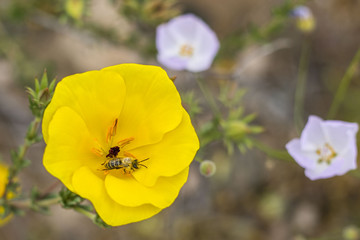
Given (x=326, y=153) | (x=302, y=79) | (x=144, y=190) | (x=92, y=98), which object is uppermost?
(x=92, y=98)

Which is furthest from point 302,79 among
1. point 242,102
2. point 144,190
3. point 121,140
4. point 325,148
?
point 144,190

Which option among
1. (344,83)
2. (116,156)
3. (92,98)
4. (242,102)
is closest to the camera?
(92,98)

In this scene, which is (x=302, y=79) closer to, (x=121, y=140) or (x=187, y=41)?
(x=187, y=41)

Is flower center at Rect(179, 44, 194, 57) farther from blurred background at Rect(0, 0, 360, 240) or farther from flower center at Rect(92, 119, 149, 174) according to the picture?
flower center at Rect(92, 119, 149, 174)

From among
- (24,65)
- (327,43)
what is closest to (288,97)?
(327,43)

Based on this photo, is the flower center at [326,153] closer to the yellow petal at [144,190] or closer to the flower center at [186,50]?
the yellow petal at [144,190]

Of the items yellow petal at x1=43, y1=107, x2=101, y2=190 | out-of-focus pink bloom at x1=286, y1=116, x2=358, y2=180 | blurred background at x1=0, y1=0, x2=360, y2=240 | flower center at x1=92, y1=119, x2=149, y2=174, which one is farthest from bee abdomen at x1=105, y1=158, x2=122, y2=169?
blurred background at x1=0, y1=0, x2=360, y2=240
